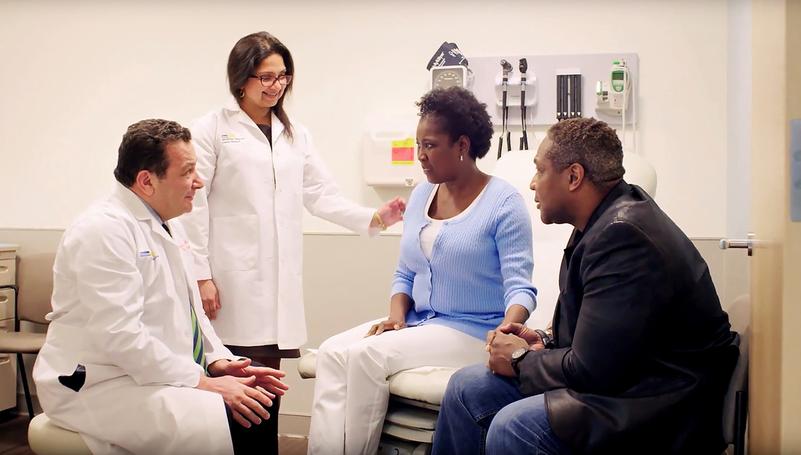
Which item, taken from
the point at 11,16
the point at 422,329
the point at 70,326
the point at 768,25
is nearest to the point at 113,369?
the point at 70,326

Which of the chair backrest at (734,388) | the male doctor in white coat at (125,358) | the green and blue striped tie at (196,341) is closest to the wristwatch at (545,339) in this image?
the chair backrest at (734,388)

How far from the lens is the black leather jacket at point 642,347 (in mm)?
1449

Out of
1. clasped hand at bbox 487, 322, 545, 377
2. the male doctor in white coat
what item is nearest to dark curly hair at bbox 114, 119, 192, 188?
the male doctor in white coat

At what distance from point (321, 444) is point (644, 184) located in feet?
4.00

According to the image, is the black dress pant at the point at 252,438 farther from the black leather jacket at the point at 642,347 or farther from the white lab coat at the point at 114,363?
the black leather jacket at the point at 642,347

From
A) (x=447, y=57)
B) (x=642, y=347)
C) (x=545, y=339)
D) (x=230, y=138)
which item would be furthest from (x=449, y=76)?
(x=642, y=347)

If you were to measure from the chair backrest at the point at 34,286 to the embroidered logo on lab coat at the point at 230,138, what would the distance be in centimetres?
134

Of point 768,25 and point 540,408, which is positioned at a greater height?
point 768,25

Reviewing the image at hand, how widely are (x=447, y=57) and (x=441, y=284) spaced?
1.35 m

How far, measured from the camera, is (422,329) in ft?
6.52

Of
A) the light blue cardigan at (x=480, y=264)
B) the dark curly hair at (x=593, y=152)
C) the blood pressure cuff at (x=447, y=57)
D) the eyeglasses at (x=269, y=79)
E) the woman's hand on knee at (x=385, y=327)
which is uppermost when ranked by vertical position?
the blood pressure cuff at (x=447, y=57)

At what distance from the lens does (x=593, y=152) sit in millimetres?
1635

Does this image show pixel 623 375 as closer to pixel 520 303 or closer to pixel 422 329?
pixel 520 303

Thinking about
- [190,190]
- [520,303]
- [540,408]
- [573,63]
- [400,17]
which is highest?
[400,17]
